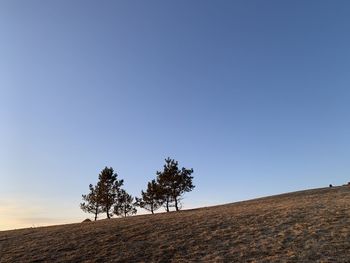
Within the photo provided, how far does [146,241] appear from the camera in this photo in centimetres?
2653

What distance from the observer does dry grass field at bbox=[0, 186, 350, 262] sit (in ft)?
66.9

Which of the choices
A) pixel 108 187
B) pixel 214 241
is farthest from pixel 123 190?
pixel 214 241

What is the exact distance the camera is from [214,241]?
24.7 m

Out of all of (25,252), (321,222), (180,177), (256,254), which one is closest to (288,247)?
(256,254)

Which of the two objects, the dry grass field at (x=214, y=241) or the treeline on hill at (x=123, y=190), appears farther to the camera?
the treeline on hill at (x=123, y=190)

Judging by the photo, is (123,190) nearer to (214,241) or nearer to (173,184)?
(173,184)

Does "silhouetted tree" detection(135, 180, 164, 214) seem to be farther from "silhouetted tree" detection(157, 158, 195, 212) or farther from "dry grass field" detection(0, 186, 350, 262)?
"dry grass field" detection(0, 186, 350, 262)

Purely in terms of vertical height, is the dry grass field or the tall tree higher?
the tall tree

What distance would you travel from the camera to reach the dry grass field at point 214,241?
20391 millimetres

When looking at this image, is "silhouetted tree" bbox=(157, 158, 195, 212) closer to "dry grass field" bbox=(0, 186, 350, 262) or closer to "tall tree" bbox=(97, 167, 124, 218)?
"tall tree" bbox=(97, 167, 124, 218)

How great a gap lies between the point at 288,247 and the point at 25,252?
60.4ft

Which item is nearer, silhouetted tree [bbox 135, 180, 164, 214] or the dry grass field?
the dry grass field

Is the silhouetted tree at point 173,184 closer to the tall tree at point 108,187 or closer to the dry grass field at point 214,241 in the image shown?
the tall tree at point 108,187

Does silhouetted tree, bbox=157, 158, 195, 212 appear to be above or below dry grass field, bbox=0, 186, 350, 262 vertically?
above
